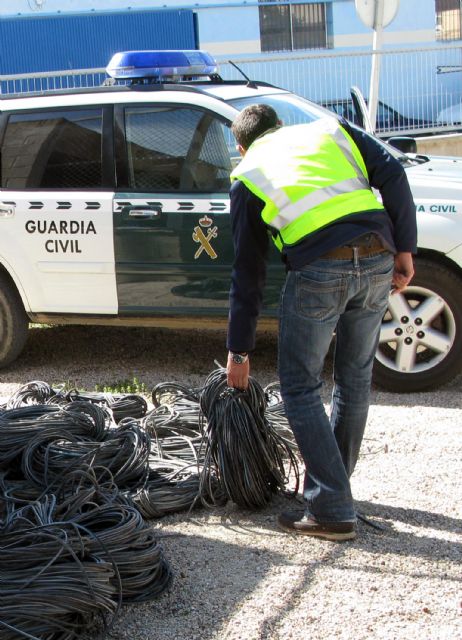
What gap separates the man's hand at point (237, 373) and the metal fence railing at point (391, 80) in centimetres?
960

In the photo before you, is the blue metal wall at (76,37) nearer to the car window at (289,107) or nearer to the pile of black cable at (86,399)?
the car window at (289,107)

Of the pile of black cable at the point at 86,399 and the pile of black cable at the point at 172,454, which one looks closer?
the pile of black cable at the point at 172,454

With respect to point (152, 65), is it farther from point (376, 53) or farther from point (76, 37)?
point (76, 37)

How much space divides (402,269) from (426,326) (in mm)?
2298

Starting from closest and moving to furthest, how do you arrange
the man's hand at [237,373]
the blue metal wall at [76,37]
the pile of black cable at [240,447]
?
the man's hand at [237,373] → the pile of black cable at [240,447] → the blue metal wall at [76,37]

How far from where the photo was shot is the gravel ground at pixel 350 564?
3.46 m

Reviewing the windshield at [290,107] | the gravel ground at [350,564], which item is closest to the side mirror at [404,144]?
the windshield at [290,107]

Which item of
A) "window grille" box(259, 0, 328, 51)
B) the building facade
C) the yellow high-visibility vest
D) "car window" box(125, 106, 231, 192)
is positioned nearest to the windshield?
"car window" box(125, 106, 231, 192)

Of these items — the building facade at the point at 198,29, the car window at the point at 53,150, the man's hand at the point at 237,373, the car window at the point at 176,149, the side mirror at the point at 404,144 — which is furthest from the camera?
the building facade at the point at 198,29

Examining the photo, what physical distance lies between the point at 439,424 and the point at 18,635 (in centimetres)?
311

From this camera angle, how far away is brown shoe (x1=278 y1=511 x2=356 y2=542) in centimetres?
409

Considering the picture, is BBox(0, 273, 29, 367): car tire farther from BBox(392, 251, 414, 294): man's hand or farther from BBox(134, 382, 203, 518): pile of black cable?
BBox(392, 251, 414, 294): man's hand

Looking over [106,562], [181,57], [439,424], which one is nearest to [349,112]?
[181,57]

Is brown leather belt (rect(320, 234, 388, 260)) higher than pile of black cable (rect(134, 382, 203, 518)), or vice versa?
brown leather belt (rect(320, 234, 388, 260))
